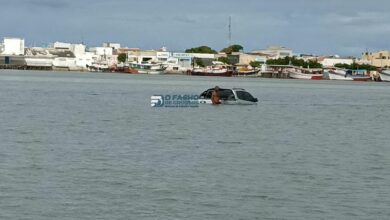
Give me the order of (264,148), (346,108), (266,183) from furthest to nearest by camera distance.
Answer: (346,108), (264,148), (266,183)

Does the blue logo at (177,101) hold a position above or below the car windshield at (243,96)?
below

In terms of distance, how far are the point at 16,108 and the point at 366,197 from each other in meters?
33.7

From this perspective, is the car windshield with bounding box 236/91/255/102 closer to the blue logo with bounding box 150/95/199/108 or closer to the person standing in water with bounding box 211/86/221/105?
the person standing in water with bounding box 211/86/221/105

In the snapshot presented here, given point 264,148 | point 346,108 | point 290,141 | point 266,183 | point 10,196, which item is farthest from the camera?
point 346,108

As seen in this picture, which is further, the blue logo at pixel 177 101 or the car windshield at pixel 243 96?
the car windshield at pixel 243 96

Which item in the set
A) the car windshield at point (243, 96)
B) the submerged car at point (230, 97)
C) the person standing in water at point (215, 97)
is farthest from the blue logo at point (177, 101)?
the car windshield at point (243, 96)

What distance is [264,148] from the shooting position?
31.7 m

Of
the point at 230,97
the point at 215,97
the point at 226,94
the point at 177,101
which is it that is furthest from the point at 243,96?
the point at 177,101

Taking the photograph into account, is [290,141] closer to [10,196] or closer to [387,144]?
[387,144]

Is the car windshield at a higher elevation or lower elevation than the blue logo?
higher

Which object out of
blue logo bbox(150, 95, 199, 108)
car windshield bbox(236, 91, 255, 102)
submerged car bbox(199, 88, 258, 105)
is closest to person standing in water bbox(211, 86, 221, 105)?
submerged car bbox(199, 88, 258, 105)

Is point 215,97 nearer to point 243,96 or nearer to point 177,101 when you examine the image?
point 177,101

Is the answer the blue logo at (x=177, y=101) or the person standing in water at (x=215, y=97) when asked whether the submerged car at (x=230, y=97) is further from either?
the blue logo at (x=177, y=101)

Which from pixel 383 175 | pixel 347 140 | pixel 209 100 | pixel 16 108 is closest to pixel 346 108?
pixel 209 100
